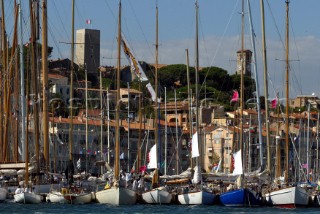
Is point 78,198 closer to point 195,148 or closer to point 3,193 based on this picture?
point 3,193

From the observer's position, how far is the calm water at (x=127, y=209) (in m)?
46.9

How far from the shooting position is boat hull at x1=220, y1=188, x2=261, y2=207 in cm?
4956

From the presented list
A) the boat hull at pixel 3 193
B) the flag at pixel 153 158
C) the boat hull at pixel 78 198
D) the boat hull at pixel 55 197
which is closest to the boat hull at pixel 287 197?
the flag at pixel 153 158

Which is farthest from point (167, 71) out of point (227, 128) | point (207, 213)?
point (207, 213)

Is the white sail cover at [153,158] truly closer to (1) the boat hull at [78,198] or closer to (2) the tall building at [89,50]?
(1) the boat hull at [78,198]

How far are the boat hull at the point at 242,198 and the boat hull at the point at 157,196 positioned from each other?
9.07 feet

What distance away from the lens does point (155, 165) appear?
174ft

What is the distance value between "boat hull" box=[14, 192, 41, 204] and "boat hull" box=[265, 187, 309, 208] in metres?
10.1

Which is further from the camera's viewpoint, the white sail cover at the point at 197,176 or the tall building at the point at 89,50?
the tall building at the point at 89,50

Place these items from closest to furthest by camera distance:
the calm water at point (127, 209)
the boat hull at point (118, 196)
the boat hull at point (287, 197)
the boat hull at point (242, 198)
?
the calm water at point (127, 209), the boat hull at point (287, 197), the boat hull at point (242, 198), the boat hull at point (118, 196)

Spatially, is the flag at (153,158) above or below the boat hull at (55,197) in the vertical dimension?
above

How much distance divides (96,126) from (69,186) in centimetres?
6050

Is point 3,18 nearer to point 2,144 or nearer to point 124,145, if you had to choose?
point 2,144

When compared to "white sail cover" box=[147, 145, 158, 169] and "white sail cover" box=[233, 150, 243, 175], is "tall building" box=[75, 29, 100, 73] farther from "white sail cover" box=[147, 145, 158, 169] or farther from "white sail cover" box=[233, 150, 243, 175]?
"white sail cover" box=[233, 150, 243, 175]
